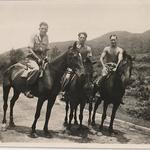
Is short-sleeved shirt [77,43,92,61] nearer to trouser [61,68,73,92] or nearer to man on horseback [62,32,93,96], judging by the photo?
man on horseback [62,32,93,96]

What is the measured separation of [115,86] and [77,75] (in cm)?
33

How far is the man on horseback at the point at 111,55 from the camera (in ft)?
11.6

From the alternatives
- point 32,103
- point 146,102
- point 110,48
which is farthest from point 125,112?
point 32,103

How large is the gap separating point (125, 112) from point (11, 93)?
38.6 inches

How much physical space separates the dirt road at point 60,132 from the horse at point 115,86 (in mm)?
92

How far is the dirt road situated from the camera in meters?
3.56

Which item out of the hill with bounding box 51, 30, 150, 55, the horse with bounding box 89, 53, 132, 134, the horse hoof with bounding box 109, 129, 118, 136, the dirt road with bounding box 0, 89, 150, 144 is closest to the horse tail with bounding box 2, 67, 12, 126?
the dirt road with bounding box 0, 89, 150, 144

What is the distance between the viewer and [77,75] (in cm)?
350

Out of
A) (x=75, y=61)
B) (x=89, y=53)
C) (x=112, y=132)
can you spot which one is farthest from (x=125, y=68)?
(x=112, y=132)

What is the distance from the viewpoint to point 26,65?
3590mm

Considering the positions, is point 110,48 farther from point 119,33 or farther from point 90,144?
point 90,144

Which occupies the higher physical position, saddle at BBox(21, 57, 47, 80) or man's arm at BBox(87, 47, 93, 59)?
man's arm at BBox(87, 47, 93, 59)

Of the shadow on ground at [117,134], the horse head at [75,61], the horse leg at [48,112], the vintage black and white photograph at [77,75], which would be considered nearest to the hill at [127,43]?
the vintage black and white photograph at [77,75]

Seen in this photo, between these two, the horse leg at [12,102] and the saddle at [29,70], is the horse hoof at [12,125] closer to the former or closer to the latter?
the horse leg at [12,102]
